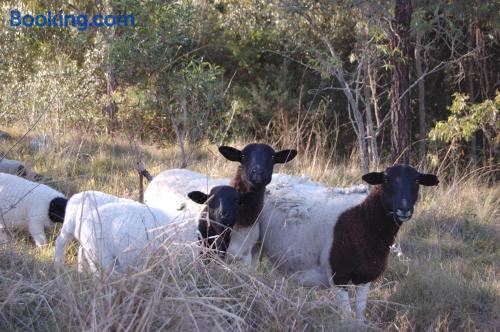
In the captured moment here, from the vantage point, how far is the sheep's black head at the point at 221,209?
6301 millimetres

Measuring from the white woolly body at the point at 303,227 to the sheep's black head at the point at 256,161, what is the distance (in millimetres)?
365

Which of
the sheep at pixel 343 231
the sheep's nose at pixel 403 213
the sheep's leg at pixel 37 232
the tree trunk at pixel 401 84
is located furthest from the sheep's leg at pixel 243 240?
the tree trunk at pixel 401 84

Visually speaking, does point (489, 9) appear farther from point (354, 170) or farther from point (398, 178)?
point (398, 178)

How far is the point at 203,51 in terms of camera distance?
19.6m

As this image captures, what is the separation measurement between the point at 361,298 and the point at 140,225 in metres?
1.89

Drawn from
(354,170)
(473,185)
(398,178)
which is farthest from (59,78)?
(398,178)

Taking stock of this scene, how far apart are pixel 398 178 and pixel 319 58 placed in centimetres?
636

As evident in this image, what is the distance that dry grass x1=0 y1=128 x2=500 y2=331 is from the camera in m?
4.43

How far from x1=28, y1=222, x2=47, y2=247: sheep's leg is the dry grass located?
15cm

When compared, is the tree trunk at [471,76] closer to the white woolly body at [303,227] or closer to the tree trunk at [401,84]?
the tree trunk at [401,84]

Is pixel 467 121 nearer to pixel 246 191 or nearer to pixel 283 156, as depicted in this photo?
pixel 283 156

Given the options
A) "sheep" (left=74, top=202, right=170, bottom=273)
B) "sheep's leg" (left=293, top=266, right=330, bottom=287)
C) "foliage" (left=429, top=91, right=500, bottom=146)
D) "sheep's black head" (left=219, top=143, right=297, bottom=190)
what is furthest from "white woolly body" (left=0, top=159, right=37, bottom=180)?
"foliage" (left=429, top=91, right=500, bottom=146)

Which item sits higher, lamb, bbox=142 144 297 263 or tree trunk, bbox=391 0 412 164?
tree trunk, bbox=391 0 412 164

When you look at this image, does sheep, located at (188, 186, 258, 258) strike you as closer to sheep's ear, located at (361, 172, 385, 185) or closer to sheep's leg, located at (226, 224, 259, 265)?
sheep's leg, located at (226, 224, 259, 265)
